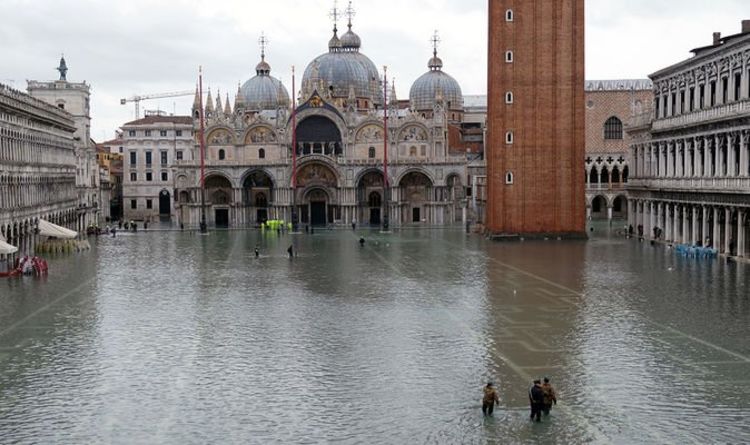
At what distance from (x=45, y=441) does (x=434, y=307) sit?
60.2 ft

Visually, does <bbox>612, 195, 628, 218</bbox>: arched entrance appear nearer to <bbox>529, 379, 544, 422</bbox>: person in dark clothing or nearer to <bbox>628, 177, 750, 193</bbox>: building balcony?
<bbox>628, 177, 750, 193</bbox>: building balcony

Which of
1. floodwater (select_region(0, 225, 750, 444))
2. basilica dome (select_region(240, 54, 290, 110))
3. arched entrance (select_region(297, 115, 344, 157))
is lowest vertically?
floodwater (select_region(0, 225, 750, 444))

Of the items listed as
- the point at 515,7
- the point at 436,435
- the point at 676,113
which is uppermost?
the point at 515,7

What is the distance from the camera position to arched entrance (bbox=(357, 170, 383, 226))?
9681 centimetres

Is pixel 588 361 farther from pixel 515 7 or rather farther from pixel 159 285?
pixel 515 7

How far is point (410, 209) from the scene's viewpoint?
96.2 m

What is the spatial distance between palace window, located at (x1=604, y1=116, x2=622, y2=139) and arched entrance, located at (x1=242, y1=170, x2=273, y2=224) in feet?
122

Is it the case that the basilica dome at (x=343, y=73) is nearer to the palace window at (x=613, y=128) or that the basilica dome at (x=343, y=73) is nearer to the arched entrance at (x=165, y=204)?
the arched entrance at (x=165, y=204)

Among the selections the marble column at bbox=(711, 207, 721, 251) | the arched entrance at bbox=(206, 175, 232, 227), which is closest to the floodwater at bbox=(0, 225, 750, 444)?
the marble column at bbox=(711, 207, 721, 251)

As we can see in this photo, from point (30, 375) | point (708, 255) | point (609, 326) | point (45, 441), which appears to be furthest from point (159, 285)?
point (708, 255)

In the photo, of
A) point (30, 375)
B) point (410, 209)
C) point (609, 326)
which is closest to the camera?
point (30, 375)

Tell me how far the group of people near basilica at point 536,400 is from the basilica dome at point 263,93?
94.0m

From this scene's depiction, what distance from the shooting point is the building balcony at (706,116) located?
160 feet

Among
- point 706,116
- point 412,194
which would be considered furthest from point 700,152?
point 412,194
